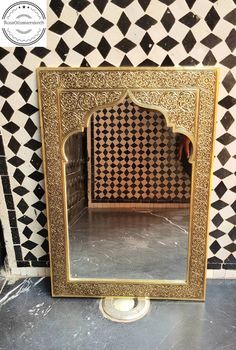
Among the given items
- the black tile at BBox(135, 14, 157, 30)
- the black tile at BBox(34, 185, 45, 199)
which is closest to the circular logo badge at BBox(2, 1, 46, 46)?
the black tile at BBox(135, 14, 157, 30)

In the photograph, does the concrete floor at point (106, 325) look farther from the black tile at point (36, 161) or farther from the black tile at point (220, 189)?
the black tile at point (36, 161)

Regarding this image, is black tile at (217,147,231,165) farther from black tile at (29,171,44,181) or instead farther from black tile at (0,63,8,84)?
black tile at (0,63,8,84)

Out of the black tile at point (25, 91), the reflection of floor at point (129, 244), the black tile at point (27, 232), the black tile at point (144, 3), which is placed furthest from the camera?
the black tile at point (27, 232)

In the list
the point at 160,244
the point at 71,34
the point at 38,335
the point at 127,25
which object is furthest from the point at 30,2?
the point at 38,335

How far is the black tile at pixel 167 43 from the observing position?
3.84ft

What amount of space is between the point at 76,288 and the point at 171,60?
1.05 m

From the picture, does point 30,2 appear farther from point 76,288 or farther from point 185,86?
point 76,288

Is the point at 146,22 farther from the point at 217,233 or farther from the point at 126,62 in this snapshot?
the point at 217,233

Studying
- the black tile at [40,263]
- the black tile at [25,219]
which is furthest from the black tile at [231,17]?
the black tile at [40,263]

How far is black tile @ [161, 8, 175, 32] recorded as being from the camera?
45.2 inches

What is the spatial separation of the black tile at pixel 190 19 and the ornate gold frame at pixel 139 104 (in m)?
0.18

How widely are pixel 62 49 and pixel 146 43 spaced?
323 mm

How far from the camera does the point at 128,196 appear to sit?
132 centimetres

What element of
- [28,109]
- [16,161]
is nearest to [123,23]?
[28,109]
